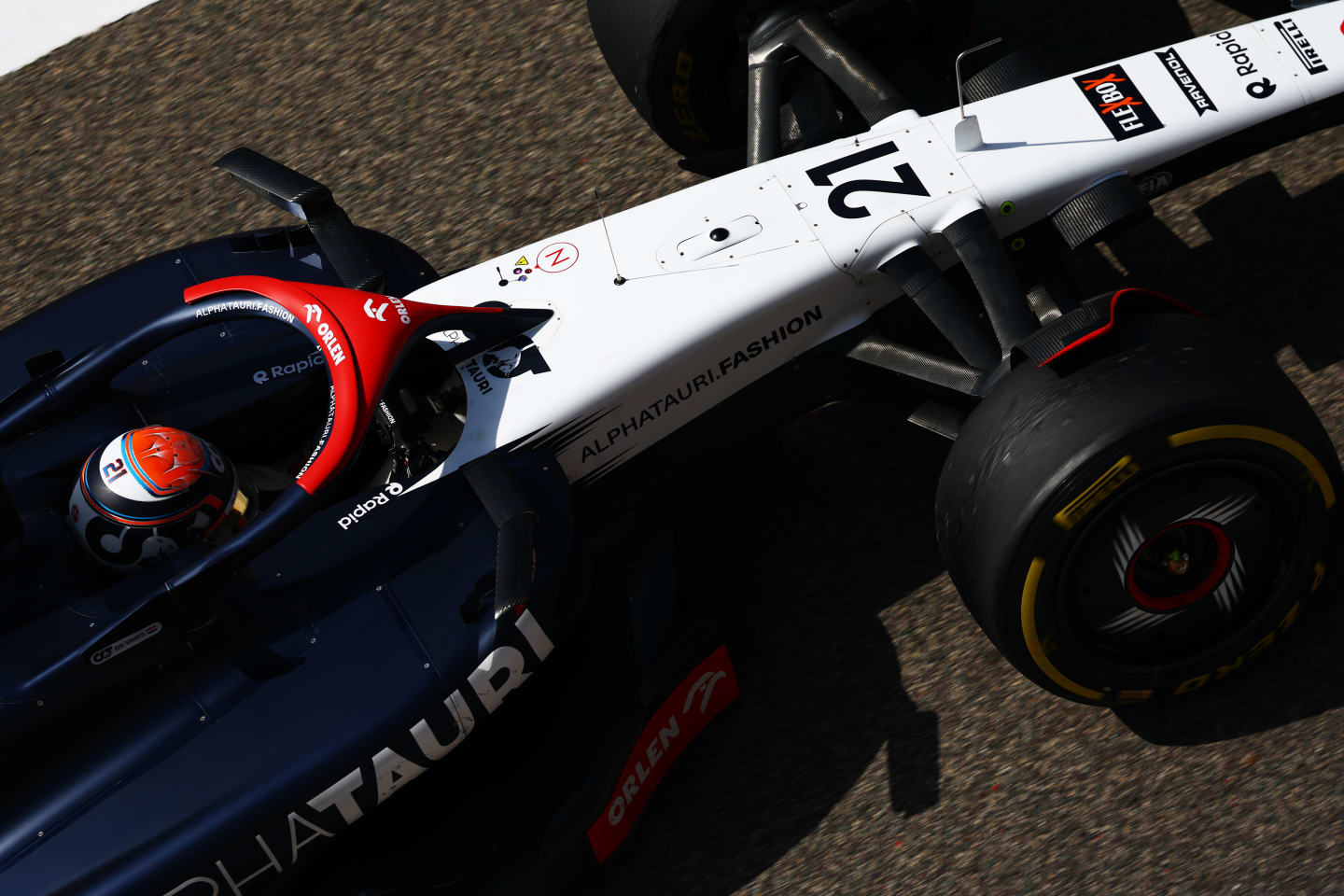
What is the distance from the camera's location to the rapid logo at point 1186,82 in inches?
153

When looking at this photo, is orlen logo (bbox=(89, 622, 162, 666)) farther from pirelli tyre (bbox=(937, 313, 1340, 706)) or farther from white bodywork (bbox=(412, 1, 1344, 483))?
pirelli tyre (bbox=(937, 313, 1340, 706))

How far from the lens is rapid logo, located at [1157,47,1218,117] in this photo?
388cm

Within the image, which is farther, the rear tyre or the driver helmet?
the rear tyre

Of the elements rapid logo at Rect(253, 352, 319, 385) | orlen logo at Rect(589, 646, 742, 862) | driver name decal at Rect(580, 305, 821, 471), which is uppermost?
rapid logo at Rect(253, 352, 319, 385)

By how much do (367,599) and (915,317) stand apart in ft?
5.76

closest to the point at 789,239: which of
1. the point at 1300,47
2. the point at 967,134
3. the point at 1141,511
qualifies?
the point at 967,134

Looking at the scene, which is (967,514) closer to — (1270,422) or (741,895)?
(1270,422)

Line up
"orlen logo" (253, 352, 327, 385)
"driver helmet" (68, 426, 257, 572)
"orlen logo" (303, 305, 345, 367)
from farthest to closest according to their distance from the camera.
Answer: "orlen logo" (253, 352, 327, 385) → "orlen logo" (303, 305, 345, 367) → "driver helmet" (68, 426, 257, 572)

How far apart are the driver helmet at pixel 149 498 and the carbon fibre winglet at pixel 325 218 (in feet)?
2.39

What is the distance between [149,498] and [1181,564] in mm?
2620

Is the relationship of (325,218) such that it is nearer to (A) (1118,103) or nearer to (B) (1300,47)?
(A) (1118,103)

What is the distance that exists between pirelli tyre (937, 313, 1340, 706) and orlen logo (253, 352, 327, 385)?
6.16 ft

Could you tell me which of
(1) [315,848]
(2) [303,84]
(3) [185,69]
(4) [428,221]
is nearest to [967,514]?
(1) [315,848]

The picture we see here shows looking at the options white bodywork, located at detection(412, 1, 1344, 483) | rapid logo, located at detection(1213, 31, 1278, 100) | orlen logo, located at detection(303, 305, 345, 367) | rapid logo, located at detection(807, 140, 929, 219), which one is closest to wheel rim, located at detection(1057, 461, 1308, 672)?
white bodywork, located at detection(412, 1, 1344, 483)
